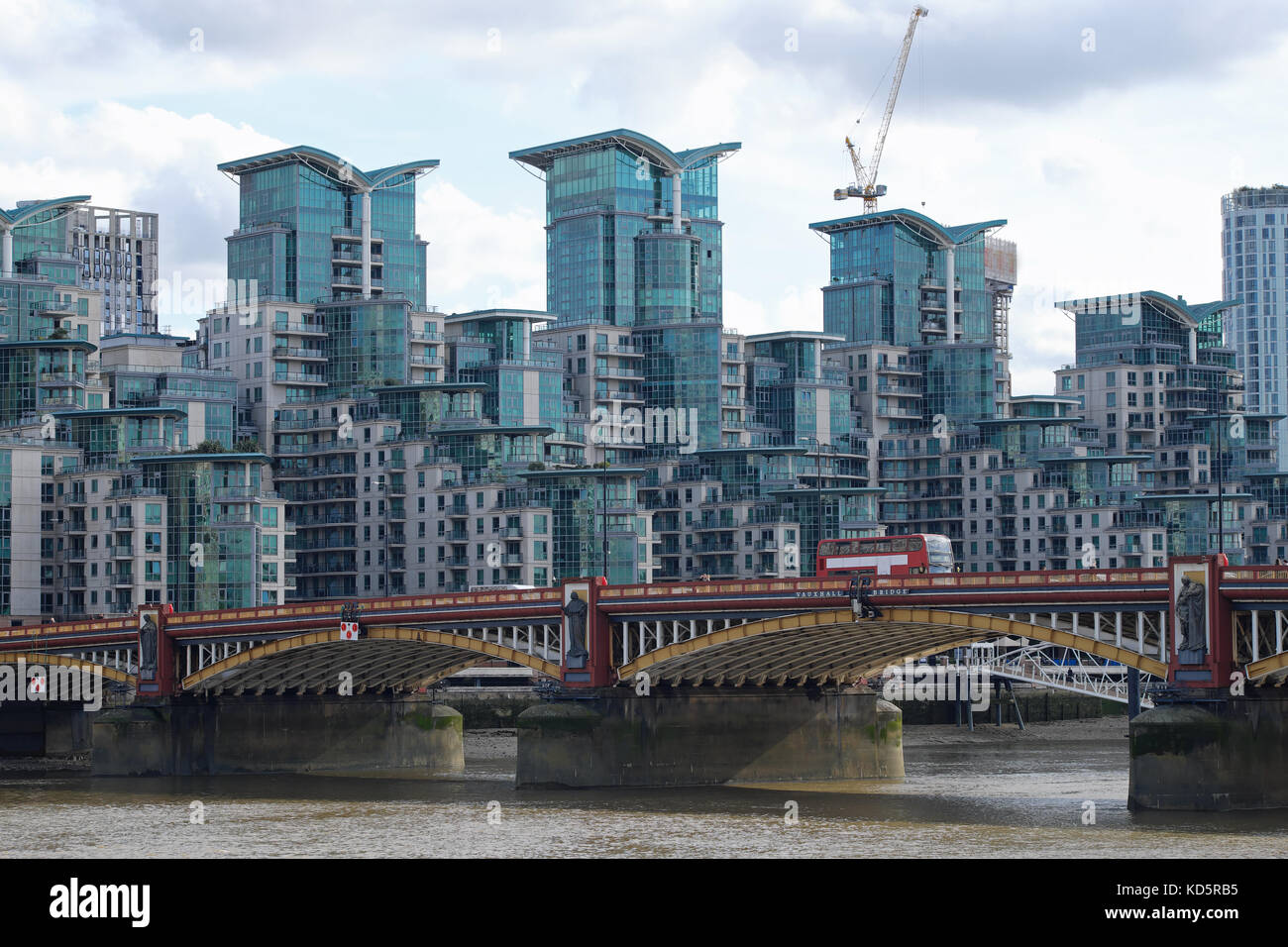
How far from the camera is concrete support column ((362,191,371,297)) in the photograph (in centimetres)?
18450

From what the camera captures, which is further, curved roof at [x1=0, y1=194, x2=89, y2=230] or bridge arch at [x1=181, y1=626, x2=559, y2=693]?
curved roof at [x1=0, y1=194, x2=89, y2=230]

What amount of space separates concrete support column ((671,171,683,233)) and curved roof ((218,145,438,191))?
793 inches

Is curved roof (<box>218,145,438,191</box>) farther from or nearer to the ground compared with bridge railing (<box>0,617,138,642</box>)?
farther from the ground

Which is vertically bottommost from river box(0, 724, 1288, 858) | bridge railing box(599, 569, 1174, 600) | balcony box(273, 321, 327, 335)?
river box(0, 724, 1288, 858)

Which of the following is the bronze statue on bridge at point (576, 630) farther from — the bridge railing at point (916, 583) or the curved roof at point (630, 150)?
the curved roof at point (630, 150)

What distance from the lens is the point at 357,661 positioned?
108m

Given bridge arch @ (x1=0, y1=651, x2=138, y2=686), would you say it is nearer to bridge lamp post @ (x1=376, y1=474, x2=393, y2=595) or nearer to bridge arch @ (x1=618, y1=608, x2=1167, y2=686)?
bridge arch @ (x1=618, y1=608, x2=1167, y2=686)

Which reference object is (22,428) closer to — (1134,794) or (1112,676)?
(1112,676)

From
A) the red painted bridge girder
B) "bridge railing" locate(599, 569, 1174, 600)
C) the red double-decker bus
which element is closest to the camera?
the red painted bridge girder

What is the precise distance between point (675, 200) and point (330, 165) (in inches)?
1174

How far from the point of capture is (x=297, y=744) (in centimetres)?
11050

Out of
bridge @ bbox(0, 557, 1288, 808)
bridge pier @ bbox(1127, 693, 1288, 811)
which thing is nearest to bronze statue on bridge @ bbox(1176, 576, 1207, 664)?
bridge @ bbox(0, 557, 1288, 808)

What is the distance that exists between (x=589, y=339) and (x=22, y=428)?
51.7m

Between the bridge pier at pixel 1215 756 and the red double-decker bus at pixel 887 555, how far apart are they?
27.8 metres
